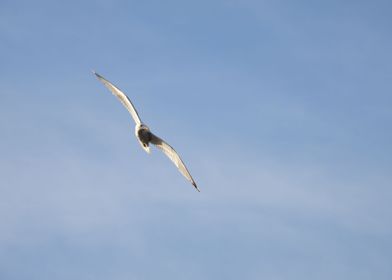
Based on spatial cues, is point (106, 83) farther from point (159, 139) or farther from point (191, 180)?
point (191, 180)

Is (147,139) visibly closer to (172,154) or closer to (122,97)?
(172,154)

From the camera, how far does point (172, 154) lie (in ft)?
136

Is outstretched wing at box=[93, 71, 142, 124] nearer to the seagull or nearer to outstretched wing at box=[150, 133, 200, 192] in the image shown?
the seagull

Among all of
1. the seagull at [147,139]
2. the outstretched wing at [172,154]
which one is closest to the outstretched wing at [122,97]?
the seagull at [147,139]

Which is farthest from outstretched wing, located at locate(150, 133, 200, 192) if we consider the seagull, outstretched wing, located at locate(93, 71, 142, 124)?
outstretched wing, located at locate(93, 71, 142, 124)

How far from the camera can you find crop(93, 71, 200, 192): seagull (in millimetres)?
40875

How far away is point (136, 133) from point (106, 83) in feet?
18.0

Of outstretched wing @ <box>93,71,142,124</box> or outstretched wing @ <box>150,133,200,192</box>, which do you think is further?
outstretched wing @ <box>93,71,142,124</box>

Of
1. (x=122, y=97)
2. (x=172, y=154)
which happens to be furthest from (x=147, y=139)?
(x=122, y=97)

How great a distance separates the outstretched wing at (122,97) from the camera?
142 ft

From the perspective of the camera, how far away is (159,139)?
41875 millimetres

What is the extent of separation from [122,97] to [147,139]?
170 inches

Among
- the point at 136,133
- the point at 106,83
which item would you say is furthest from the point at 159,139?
the point at 106,83

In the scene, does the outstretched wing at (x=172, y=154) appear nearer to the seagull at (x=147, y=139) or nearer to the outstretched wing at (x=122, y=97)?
the seagull at (x=147, y=139)
